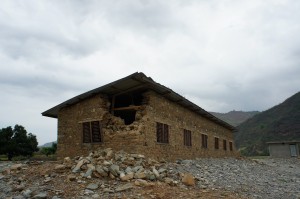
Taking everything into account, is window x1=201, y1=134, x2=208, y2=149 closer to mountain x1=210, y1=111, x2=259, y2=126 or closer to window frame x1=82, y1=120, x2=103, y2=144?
window frame x1=82, y1=120, x2=103, y2=144

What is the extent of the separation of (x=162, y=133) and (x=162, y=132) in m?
0.05

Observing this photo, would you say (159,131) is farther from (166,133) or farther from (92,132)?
(92,132)

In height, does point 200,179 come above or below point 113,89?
below

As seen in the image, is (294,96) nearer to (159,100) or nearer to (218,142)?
(218,142)

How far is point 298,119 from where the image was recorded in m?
60.3

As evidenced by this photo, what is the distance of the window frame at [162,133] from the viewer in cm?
1433

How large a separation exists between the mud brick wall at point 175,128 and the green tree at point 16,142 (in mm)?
23123

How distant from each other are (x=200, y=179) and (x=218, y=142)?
15.2 meters

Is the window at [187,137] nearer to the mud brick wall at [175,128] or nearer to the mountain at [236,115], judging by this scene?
the mud brick wall at [175,128]

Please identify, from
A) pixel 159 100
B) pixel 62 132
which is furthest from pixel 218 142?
pixel 62 132

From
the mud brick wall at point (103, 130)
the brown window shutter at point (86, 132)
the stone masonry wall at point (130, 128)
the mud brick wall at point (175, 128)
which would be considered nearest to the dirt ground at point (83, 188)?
the mud brick wall at point (103, 130)

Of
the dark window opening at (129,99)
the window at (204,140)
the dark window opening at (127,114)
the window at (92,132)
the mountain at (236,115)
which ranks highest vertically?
the mountain at (236,115)

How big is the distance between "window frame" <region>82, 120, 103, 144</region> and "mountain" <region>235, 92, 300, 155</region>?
3950 cm

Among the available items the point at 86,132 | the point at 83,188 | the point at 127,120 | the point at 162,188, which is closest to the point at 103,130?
the point at 86,132
